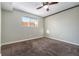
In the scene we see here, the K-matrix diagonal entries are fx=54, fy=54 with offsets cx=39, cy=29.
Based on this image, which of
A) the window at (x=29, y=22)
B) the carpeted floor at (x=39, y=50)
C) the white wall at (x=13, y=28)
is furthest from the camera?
the window at (x=29, y=22)

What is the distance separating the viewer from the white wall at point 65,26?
11.5 feet

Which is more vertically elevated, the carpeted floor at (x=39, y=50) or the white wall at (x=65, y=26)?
the white wall at (x=65, y=26)

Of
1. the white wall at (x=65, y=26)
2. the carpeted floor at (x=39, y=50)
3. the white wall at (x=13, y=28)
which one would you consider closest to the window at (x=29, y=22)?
the white wall at (x=13, y=28)

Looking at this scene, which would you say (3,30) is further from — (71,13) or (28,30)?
(71,13)

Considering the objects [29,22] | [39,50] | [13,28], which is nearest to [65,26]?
[39,50]

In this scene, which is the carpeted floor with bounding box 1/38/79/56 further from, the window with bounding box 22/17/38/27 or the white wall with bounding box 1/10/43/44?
the window with bounding box 22/17/38/27

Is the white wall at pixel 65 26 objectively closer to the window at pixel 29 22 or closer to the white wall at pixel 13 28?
the window at pixel 29 22

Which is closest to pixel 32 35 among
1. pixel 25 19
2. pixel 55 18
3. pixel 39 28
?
pixel 39 28

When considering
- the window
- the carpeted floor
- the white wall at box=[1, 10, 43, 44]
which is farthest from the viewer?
the window

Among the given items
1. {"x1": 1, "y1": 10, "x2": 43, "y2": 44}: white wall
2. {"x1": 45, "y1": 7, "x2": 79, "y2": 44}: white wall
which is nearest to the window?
{"x1": 1, "y1": 10, "x2": 43, "y2": 44}: white wall

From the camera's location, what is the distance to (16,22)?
3.95m

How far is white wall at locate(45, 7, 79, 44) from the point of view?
3.52 meters

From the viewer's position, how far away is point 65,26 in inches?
163

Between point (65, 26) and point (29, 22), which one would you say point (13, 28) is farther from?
point (65, 26)
